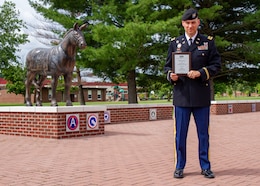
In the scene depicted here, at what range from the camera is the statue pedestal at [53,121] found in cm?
959

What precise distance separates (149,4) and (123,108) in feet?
20.9

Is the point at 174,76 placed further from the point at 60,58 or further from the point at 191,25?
the point at 60,58

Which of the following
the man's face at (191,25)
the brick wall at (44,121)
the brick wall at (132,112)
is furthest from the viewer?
the brick wall at (132,112)

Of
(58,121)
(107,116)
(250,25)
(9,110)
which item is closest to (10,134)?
(9,110)

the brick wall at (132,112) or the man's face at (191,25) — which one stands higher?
the man's face at (191,25)

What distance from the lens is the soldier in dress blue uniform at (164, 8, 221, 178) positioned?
4.98 metres

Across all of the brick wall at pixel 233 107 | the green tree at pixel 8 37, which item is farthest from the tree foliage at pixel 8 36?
the brick wall at pixel 233 107

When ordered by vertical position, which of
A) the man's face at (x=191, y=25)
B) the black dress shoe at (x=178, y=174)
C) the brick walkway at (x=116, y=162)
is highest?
the man's face at (x=191, y=25)

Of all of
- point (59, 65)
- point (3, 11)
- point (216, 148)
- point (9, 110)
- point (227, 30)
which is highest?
point (3, 11)

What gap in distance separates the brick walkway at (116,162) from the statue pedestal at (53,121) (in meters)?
0.46

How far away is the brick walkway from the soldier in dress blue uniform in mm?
372

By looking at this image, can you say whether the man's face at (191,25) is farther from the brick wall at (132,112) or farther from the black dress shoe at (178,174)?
the brick wall at (132,112)

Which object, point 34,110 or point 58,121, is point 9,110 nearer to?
point 34,110

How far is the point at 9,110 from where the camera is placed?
10.8 meters
